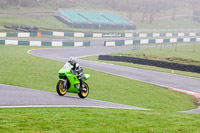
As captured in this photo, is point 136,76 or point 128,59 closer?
point 136,76

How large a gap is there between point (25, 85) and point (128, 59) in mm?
20769

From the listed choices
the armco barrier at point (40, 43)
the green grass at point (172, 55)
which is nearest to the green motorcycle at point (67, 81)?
the green grass at point (172, 55)

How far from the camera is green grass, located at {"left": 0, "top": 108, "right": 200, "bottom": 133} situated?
8.26 m

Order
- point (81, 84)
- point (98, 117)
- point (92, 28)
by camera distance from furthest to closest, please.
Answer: point (92, 28), point (81, 84), point (98, 117)

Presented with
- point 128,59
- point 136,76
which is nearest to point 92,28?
point 128,59

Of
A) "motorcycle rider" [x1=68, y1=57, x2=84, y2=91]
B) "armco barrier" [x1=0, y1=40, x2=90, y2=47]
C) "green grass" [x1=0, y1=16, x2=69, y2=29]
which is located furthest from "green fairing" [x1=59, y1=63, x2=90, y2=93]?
"green grass" [x1=0, y1=16, x2=69, y2=29]

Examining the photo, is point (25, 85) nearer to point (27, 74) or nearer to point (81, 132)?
point (27, 74)

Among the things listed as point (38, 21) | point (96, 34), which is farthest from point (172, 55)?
point (38, 21)

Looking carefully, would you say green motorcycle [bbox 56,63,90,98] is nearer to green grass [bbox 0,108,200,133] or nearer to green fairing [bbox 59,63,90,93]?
green fairing [bbox 59,63,90,93]

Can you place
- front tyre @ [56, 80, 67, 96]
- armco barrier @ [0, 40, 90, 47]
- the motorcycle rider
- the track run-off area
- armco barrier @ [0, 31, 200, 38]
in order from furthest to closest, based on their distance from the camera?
armco barrier @ [0, 31, 200, 38] < armco barrier @ [0, 40, 90, 47] < the motorcycle rider < front tyre @ [56, 80, 67, 96] < the track run-off area

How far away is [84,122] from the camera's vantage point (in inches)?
358

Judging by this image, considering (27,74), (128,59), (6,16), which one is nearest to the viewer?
(27,74)

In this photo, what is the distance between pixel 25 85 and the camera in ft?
59.0

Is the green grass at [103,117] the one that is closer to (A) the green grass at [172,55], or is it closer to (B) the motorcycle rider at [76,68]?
(B) the motorcycle rider at [76,68]
